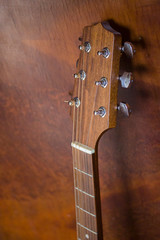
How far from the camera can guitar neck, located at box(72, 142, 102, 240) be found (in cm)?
87

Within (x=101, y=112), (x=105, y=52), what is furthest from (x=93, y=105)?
(x=105, y=52)

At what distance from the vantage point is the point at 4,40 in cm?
105

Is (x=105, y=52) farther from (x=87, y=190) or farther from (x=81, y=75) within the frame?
(x=87, y=190)

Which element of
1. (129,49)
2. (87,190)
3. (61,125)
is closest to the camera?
(129,49)

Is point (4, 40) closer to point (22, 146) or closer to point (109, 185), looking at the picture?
point (22, 146)

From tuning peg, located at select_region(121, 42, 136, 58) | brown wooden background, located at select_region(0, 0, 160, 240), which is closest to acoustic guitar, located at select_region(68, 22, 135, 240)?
tuning peg, located at select_region(121, 42, 136, 58)

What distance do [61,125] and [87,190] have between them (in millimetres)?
290

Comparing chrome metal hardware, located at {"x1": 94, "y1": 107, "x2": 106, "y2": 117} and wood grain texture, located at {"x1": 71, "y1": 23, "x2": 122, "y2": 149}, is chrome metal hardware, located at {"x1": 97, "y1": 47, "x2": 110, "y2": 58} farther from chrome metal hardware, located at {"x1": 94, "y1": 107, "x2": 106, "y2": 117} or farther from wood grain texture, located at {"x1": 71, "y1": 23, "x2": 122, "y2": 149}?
chrome metal hardware, located at {"x1": 94, "y1": 107, "x2": 106, "y2": 117}

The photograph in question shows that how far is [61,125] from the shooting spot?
43.6 inches

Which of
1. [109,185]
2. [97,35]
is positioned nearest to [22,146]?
[109,185]

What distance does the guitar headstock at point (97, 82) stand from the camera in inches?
30.0

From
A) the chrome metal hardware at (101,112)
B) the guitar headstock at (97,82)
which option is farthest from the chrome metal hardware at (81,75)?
the chrome metal hardware at (101,112)

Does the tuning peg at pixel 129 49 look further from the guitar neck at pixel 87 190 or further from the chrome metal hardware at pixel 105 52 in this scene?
the guitar neck at pixel 87 190

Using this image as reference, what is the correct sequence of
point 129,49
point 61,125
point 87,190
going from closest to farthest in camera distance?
point 129,49 < point 87,190 < point 61,125
